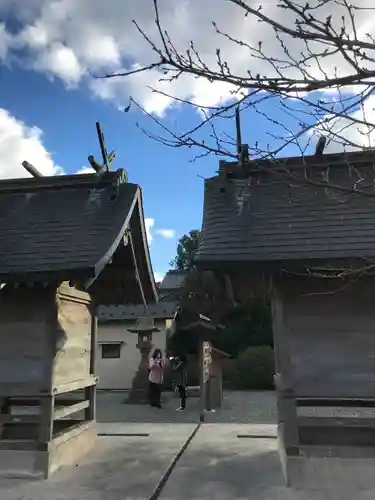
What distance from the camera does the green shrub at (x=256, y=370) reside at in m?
16.8

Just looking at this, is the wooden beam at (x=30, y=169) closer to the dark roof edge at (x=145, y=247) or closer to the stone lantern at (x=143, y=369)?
the dark roof edge at (x=145, y=247)

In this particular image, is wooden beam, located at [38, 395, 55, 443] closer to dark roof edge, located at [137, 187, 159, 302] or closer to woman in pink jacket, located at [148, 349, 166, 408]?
dark roof edge, located at [137, 187, 159, 302]

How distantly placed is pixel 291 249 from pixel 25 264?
3.05m

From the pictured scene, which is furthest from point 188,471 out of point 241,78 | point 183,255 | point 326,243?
point 183,255

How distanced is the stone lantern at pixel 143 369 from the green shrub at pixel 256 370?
3886mm

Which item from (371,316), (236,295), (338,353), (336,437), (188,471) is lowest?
(188,471)

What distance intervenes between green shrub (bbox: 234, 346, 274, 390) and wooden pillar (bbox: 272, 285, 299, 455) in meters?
11.8

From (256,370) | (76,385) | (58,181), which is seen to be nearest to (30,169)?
(58,181)

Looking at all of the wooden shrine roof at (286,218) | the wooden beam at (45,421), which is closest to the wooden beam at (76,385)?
the wooden beam at (45,421)

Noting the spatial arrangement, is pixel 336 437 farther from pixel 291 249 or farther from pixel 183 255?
pixel 183 255

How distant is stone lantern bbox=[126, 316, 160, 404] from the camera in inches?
553

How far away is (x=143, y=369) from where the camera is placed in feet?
50.1

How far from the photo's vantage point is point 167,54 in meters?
2.27

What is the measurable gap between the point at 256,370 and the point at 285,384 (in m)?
12.2
